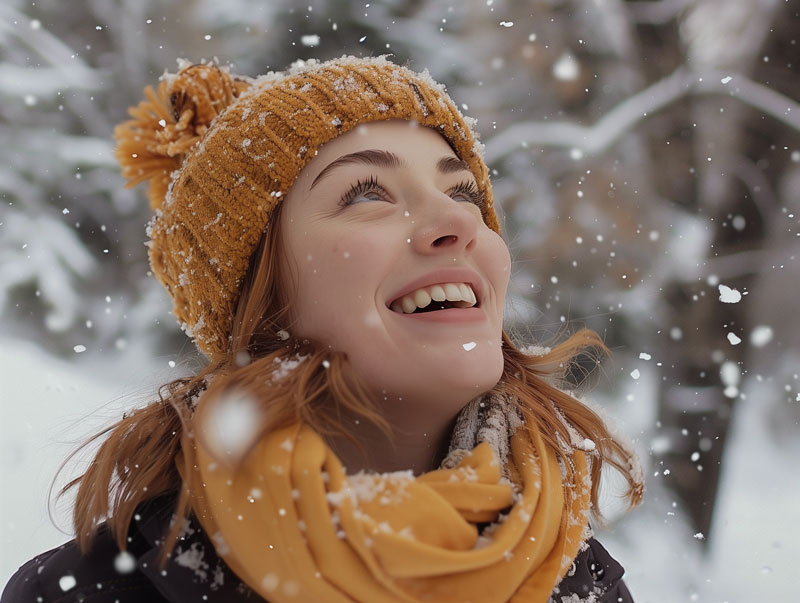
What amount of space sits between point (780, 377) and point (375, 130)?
293cm

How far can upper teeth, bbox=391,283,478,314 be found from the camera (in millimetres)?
1296

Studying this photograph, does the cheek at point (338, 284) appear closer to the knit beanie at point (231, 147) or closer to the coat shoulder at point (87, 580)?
the knit beanie at point (231, 147)

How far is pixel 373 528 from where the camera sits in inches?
42.9

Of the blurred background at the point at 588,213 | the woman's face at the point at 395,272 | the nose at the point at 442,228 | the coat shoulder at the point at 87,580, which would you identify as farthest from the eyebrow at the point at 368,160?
the blurred background at the point at 588,213

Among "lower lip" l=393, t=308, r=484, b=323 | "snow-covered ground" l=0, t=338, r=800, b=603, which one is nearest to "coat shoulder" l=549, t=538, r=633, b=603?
"lower lip" l=393, t=308, r=484, b=323

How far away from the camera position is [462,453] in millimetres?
1374

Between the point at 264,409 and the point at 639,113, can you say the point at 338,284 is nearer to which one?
the point at 264,409

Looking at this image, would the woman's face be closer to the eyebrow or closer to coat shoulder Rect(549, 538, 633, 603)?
the eyebrow

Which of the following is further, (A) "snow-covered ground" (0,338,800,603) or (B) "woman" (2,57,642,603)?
(A) "snow-covered ground" (0,338,800,603)

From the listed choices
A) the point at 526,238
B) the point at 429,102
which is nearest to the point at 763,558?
the point at 526,238

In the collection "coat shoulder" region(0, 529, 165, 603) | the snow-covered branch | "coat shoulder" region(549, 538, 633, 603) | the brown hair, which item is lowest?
"coat shoulder" region(549, 538, 633, 603)

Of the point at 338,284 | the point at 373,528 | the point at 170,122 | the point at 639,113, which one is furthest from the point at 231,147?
the point at 639,113

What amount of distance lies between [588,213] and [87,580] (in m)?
2.93

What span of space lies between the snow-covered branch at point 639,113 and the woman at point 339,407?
78.9 inches
